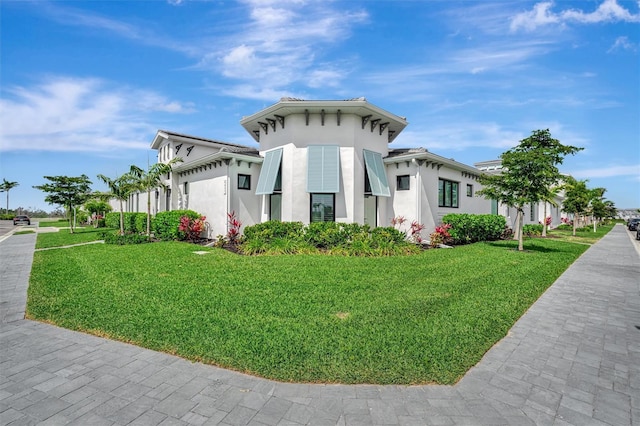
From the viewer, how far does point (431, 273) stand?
345 inches

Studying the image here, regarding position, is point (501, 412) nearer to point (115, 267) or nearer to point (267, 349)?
point (267, 349)

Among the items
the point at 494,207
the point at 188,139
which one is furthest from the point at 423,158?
the point at 188,139

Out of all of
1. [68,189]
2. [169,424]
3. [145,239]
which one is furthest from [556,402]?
[68,189]

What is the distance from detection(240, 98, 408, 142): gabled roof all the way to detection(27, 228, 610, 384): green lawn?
7392 mm

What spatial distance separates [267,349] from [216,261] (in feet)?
23.0

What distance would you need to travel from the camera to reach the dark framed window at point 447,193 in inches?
688

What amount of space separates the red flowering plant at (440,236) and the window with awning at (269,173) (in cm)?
842

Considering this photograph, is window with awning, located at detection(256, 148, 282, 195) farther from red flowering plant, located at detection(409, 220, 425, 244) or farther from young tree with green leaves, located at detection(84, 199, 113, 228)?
young tree with green leaves, located at detection(84, 199, 113, 228)

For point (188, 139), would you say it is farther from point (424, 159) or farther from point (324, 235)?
point (424, 159)

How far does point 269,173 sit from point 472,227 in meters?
11.7

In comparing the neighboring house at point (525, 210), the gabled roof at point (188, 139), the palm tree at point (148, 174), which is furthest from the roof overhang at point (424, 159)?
the palm tree at point (148, 174)

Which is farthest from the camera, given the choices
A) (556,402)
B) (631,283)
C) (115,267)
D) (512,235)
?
(512,235)

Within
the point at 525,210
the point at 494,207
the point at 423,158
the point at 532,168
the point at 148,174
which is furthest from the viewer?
the point at 525,210

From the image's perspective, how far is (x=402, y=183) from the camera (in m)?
16.1
